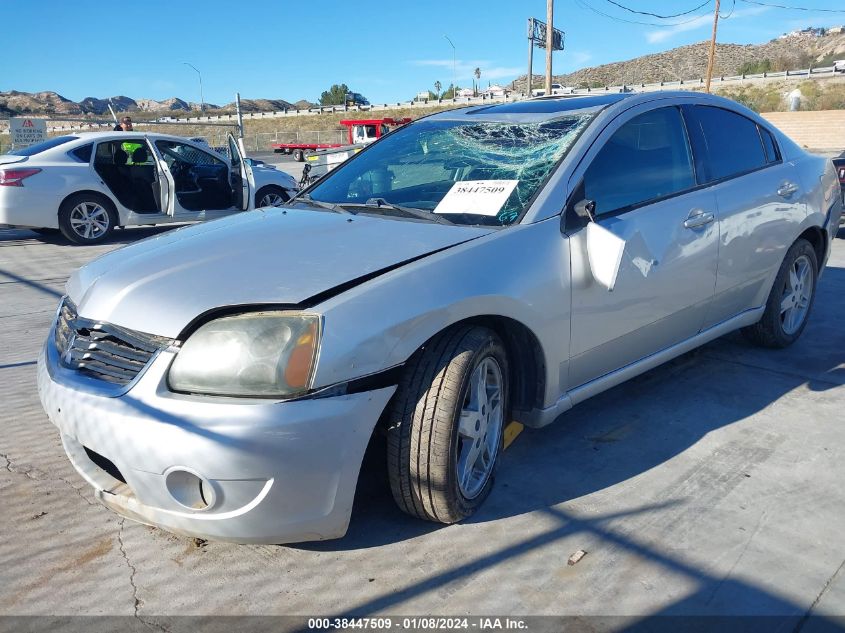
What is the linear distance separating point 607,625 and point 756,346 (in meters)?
3.15

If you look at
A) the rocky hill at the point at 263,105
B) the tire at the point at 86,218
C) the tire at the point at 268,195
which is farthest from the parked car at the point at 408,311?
the rocky hill at the point at 263,105

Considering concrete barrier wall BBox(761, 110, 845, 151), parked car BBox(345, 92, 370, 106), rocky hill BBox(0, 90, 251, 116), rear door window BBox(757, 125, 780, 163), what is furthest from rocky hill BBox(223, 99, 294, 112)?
rear door window BBox(757, 125, 780, 163)

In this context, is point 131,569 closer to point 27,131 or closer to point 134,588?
point 134,588

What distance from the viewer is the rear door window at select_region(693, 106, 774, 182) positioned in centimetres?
381

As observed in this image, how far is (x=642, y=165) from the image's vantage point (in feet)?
11.0

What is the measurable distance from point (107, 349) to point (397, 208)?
138 centimetres

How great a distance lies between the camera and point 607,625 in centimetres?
210

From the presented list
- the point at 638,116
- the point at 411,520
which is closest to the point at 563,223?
the point at 638,116

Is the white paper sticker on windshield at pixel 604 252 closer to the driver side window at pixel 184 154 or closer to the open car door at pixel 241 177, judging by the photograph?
the open car door at pixel 241 177

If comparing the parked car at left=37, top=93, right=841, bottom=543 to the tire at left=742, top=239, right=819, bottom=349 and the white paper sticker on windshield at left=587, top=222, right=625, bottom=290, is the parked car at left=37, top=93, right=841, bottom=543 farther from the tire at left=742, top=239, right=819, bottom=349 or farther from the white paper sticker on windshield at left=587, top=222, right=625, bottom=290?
the tire at left=742, top=239, right=819, bottom=349

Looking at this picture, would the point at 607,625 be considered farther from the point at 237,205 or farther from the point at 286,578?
the point at 237,205

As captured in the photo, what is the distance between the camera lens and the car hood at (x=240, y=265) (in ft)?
7.31

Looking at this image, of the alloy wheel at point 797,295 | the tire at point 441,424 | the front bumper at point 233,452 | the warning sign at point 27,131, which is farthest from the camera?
the warning sign at point 27,131

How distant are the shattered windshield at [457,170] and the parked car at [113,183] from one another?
5.49 meters
